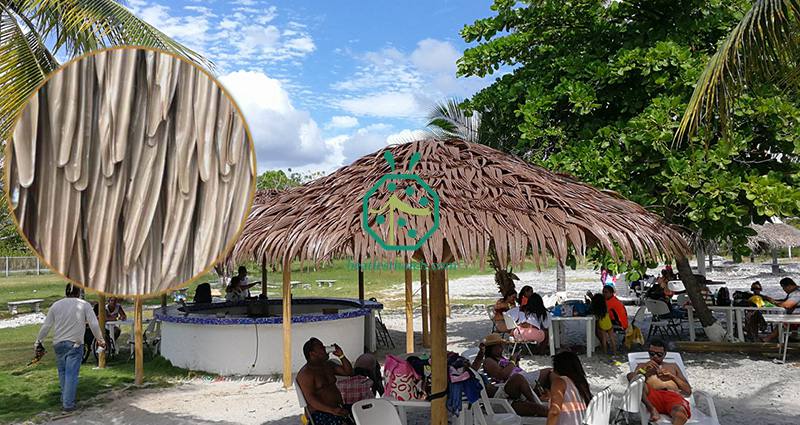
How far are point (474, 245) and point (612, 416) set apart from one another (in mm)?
3898

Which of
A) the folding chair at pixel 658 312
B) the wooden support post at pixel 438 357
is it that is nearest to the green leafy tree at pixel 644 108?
the folding chair at pixel 658 312

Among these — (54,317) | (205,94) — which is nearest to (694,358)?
(54,317)

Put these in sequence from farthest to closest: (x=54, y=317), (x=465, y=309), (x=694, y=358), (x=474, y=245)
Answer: (x=465, y=309)
(x=694, y=358)
(x=54, y=317)
(x=474, y=245)

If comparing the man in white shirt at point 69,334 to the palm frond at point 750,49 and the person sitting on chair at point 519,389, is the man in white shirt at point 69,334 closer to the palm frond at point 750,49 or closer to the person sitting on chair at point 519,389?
the person sitting on chair at point 519,389

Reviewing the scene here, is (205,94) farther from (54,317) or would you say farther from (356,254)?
(54,317)

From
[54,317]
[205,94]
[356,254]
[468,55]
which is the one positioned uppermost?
[468,55]

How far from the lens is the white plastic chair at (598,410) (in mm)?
5086

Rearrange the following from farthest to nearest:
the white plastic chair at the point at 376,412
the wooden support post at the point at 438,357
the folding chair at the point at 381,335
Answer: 1. the folding chair at the point at 381,335
2. the wooden support post at the point at 438,357
3. the white plastic chair at the point at 376,412

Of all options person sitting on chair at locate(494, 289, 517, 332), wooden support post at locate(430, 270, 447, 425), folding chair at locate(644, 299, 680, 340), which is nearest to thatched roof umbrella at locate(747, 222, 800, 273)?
folding chair at locate(644, 299, 680, 340)

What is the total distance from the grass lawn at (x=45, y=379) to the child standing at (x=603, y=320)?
24.6 feet

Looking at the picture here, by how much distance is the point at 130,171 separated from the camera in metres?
1.19

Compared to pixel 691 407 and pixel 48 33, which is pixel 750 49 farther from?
pixel 48 33

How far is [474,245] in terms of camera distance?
4.29 metres

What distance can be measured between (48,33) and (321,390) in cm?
521
